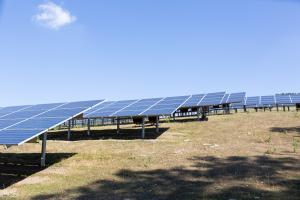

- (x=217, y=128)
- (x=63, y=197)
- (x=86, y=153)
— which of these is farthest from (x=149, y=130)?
(x=63, y=197)

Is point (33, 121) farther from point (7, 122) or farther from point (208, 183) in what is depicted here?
point (208, 183)

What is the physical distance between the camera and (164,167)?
16.0 meters

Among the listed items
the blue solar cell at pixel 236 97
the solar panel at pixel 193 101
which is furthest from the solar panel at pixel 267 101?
the solar panel at pixel 193 101

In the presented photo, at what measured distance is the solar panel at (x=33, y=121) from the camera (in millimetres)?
15359

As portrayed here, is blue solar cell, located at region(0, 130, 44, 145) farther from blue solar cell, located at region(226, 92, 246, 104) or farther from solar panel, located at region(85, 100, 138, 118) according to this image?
blue solar cell, located at region(226, 92, 246, 104)

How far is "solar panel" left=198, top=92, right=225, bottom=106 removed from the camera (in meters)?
34.8

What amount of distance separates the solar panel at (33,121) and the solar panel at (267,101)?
30717 mm

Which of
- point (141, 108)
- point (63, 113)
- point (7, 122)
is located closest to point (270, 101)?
point (141, 108)

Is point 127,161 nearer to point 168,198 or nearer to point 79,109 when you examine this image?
point 79,109

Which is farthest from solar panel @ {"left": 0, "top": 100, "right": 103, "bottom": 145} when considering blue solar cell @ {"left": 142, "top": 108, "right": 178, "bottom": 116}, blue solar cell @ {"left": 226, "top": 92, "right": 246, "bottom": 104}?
blue solar cell @ {"left": 226, "top": 92, "right": 246, "bottom": 104}

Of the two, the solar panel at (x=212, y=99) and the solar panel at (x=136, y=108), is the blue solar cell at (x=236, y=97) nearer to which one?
the solar panel at (x=212, y=99)

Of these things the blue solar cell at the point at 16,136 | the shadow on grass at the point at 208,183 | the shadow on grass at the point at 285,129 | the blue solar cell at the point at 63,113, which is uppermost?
the blue solar cell at the point at 63,113

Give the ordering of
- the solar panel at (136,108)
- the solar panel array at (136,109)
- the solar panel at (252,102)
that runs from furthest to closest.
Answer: the solar panel at (252,102) < the solar panel at (136,108) < the solar panel array at (136,109)

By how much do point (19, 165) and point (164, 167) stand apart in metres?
7.45
